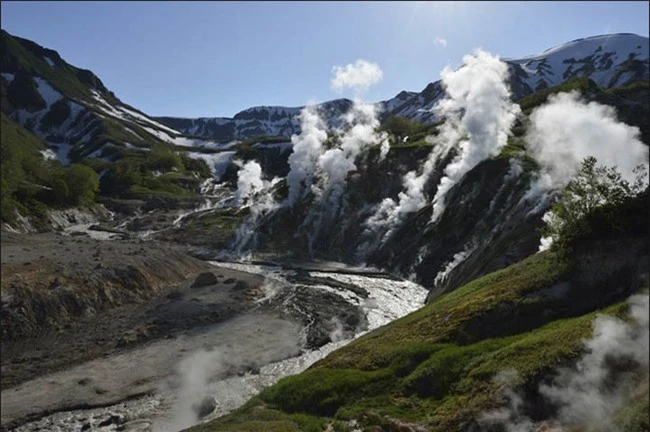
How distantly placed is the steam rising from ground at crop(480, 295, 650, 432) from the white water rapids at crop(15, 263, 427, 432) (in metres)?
21.0

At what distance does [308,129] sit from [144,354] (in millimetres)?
112801

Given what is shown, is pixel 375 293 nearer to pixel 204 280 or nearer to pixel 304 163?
pixel 204 280

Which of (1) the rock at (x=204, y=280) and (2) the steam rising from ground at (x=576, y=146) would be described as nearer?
(2) the steam rising from ground at (x=576, y=146)

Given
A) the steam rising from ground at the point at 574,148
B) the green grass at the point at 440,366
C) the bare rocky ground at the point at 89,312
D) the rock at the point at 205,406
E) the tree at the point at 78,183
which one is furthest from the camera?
the tree at the point at 78,183

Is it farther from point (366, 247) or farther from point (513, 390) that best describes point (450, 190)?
point (513, 390)

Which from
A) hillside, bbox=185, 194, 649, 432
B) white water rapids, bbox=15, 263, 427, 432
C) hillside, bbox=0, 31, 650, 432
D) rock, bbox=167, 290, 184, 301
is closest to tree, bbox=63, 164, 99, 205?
hillside, bbox=0, 31, 650, 432

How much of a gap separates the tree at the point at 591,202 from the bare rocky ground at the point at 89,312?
103 ft

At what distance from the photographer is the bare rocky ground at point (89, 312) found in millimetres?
37906

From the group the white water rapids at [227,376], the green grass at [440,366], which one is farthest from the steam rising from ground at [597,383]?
the white water rapids at [227,376]

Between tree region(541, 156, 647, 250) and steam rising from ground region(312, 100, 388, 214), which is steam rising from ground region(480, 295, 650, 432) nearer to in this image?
tree region(541, 156, 647, 250)

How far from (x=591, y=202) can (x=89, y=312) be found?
47155mm

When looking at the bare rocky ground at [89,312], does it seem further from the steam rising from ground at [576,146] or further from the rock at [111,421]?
the steam rising from ground at [576,146]

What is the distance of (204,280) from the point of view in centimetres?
7125

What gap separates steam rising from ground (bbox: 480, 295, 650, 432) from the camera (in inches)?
683
